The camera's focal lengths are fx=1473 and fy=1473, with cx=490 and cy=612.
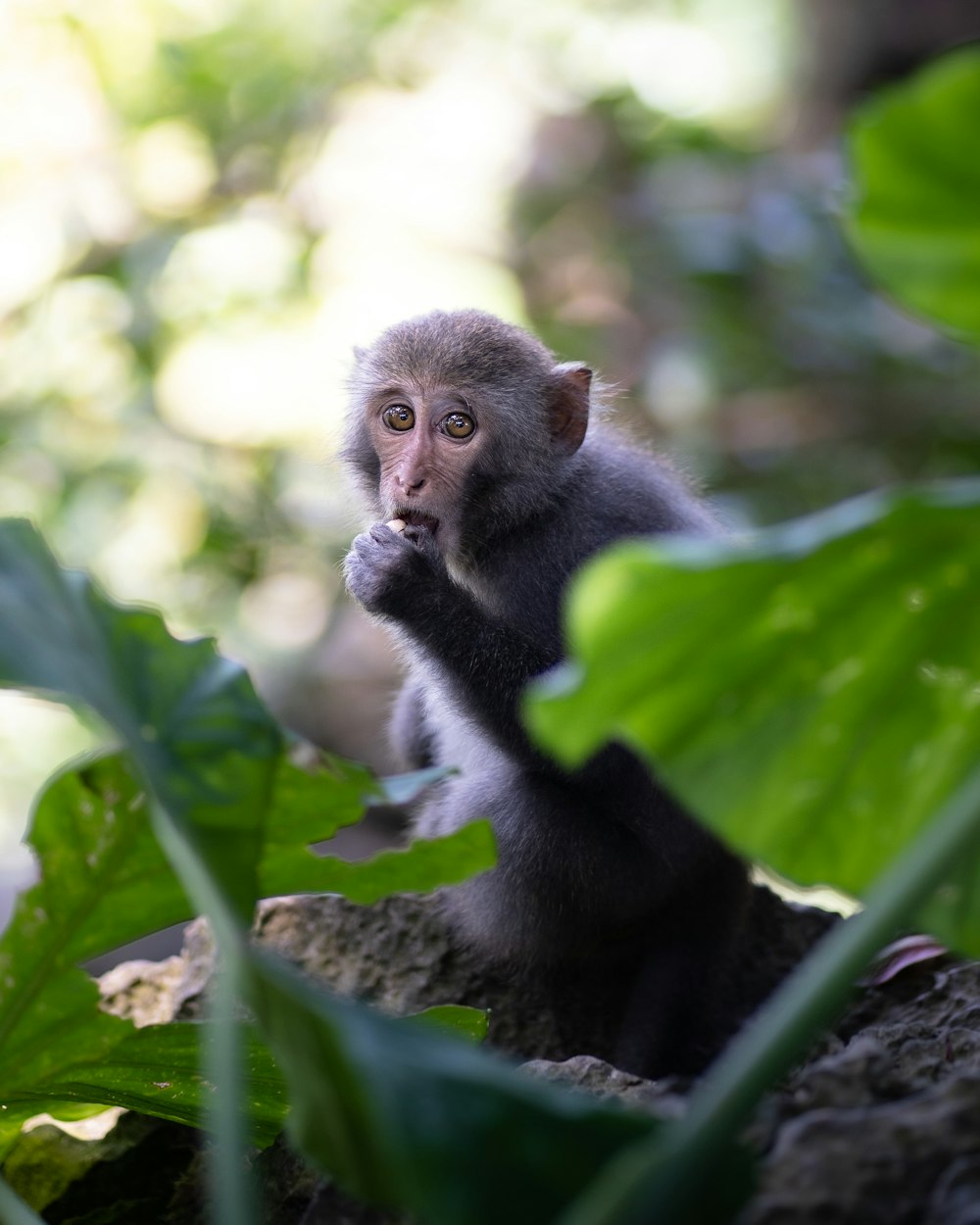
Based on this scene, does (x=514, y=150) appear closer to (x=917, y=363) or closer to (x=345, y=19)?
(x=345, y=19)

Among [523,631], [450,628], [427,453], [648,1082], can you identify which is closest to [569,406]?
[427,453]

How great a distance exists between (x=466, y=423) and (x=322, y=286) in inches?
200

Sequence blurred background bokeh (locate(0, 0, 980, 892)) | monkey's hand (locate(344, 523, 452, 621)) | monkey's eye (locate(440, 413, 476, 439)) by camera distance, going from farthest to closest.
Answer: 1. blurred background bokeh (locate(0, 0, 980, 892))
2. monkey's eye (locate(440, 413, 476, 439))
3. monkey's hand (locate(344, 523, 452, 621))

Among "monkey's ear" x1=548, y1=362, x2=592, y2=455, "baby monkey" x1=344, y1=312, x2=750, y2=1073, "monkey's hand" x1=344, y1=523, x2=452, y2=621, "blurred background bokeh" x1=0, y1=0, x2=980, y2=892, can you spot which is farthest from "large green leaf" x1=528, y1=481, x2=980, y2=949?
"blurred background bokeh" x1=0, y1=0, x2=980, y2=892

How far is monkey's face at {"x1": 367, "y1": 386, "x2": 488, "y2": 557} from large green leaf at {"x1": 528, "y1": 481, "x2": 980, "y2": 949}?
2.11 metres

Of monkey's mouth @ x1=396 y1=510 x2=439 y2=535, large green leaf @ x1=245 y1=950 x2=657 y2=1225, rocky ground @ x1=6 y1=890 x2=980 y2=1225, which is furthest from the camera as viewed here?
monkey's mouth @ x1=396 y1=510 x2=439 y2=535

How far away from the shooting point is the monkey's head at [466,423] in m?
3.96

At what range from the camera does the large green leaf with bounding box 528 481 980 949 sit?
1.52 metres

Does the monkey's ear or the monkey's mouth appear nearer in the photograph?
the monkey's mouth

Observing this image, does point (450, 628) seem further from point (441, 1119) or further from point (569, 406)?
point (441, 1119)

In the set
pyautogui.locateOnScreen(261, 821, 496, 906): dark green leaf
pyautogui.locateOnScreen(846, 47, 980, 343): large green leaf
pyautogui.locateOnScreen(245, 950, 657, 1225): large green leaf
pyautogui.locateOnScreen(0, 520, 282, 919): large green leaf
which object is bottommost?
pyautogui.locateOnScreen(261, 821, 496, 906): dark green leaf

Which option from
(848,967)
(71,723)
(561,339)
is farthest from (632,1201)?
(71,723)

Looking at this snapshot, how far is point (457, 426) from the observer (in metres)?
4.06

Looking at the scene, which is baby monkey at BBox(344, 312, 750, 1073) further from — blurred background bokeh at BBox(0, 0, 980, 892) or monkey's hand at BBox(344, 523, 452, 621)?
blurred background bokeh at BBox(0, 0, 980, 892)
